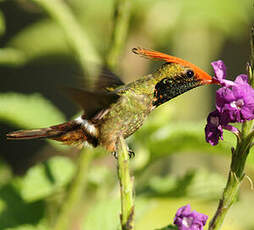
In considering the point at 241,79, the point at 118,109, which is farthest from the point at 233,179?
the point at 118,109

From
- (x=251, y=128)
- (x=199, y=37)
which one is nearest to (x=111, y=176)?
(x=251, y=128)

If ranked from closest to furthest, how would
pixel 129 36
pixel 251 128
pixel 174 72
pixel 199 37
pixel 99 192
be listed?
pixel 251 128 < pixel 174 72 < pixel 99 192 < pixel 129 36 < pixel 199 37

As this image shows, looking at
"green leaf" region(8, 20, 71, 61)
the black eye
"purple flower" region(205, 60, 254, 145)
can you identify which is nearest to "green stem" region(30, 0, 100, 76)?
the black eye

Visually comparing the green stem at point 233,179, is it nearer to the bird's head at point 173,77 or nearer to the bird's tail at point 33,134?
the bird's head at point 173,77

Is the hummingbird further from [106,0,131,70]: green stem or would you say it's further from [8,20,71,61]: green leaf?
[8,20,71,61]: green leaf

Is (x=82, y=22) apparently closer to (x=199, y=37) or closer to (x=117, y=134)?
(x=199, y=37)

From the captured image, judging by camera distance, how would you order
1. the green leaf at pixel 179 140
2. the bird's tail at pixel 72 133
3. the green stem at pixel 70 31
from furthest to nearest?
the green stem at pixel 70 31, the green leaf at pixel 179 140, the bird's tail at pixel 72 133

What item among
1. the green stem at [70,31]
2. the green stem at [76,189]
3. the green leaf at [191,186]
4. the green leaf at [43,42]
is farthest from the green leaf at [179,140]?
the green leaf at [43,42]
